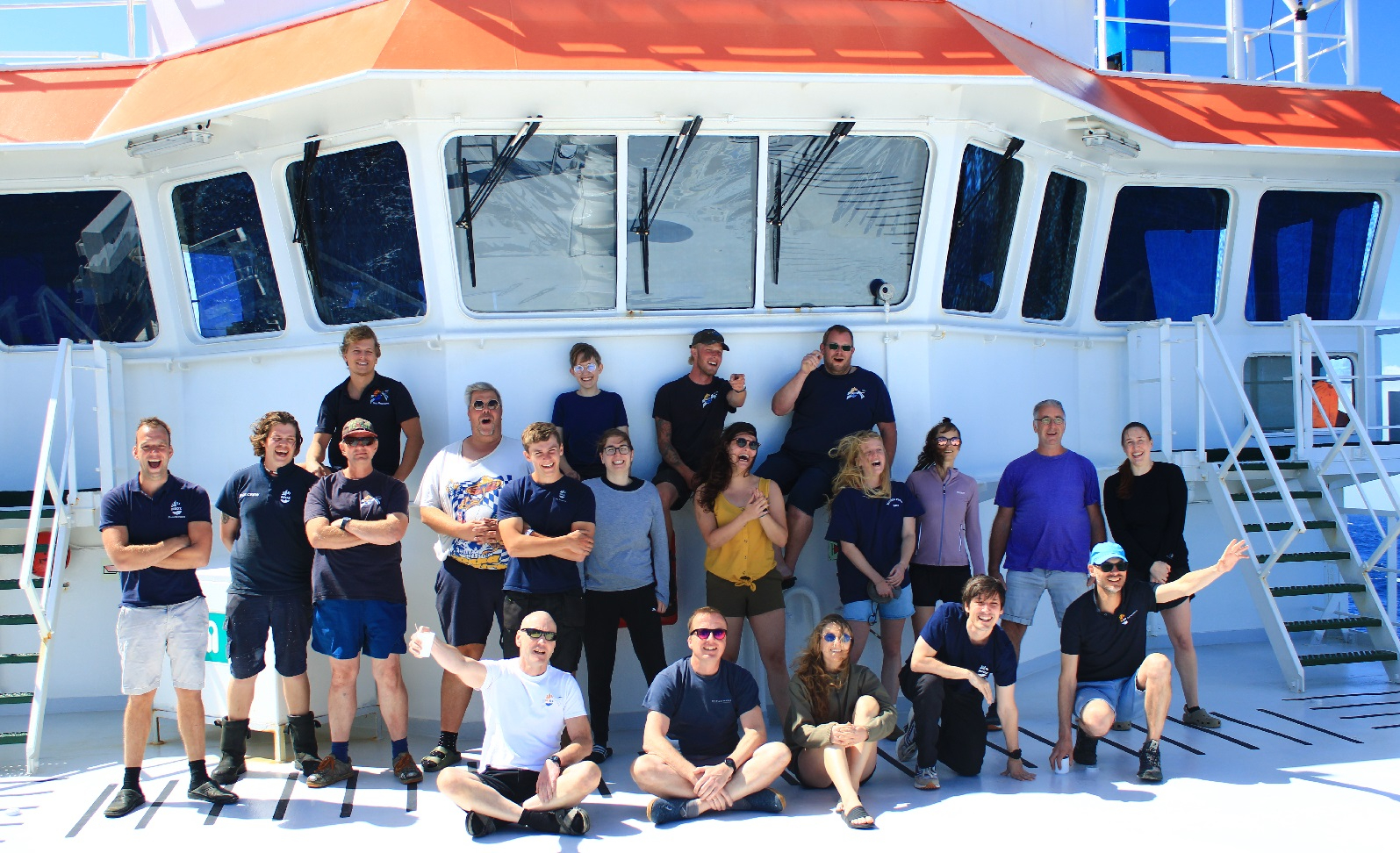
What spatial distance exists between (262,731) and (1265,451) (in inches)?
232

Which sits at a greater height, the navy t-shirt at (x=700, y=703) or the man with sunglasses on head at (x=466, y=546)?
the man with sunglasses on head at (x=466, y=546)

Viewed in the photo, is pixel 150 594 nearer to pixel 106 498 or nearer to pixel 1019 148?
pixel 106 498

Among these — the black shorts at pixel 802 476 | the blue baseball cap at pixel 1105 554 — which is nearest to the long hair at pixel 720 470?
the black shorts at pixel 802 476

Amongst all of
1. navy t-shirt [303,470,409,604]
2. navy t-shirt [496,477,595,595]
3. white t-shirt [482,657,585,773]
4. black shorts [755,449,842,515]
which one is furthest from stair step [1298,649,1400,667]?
navy t-shirt [303,470,409,604]

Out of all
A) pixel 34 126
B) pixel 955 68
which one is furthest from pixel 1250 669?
pixel 34 126

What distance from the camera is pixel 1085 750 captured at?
5348 millimetres

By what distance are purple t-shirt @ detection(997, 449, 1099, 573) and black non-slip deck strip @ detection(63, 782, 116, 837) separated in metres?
A: 4.67

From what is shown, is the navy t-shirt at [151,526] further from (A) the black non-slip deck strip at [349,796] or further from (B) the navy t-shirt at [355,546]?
(A) the black non-slip deck strip at [349,796]

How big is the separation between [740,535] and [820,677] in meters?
0.94

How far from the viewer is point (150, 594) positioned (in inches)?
198

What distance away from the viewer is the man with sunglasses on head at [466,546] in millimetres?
5438

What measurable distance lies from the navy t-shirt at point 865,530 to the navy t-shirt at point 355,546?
2.18m

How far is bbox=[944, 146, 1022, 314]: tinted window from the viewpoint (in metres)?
6.55

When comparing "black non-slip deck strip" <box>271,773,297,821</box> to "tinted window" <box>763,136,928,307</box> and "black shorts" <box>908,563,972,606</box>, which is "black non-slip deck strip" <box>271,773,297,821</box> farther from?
"tinted window" <box>763,136,928,307</box>
